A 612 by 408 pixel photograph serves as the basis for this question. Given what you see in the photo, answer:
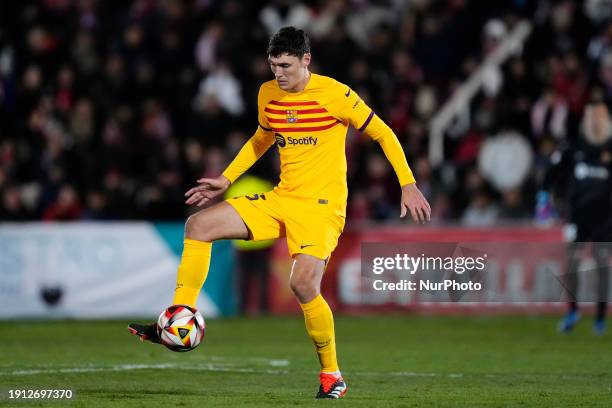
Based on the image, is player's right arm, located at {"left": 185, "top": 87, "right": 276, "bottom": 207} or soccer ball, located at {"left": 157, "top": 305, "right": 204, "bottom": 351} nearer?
soccer ball, located at {"left": 157, "top": 305, "right": 204, "bottom": 351}

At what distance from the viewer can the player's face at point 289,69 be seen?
890cm

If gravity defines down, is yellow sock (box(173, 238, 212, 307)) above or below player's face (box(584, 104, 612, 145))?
below

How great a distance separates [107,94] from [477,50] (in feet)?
19.5

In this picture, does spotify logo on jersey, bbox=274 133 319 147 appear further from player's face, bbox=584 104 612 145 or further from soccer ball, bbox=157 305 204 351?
player's face, bbox=584 104 612 145

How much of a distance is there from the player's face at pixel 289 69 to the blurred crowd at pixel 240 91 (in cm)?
973

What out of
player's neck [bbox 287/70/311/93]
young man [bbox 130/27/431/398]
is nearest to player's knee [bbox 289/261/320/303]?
young man [bbox 130/27/431/398]

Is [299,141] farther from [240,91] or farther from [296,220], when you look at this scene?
[240,91]

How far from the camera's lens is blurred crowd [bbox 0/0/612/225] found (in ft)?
62.4

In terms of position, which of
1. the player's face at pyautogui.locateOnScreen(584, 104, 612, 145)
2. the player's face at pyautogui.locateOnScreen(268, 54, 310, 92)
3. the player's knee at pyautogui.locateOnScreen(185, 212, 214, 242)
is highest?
the player's face at pyautogui.locateOnScreen(268, 54, 310, 92)

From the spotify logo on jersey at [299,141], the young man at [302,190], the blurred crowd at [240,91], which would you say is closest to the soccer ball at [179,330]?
the young man at [302,190]

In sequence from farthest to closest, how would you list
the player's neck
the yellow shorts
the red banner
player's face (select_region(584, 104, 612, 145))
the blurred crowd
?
the blurred crowd
the red banner
player's face (select_region(584, 104, 612, 145))
the player's neck
the yellow shorts

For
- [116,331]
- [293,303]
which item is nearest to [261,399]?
[116,331]

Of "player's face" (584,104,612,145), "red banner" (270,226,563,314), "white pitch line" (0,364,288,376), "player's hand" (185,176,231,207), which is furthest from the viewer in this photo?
"red banner" (270,226,563,314)

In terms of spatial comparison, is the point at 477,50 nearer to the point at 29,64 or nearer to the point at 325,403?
the point at 29,64
